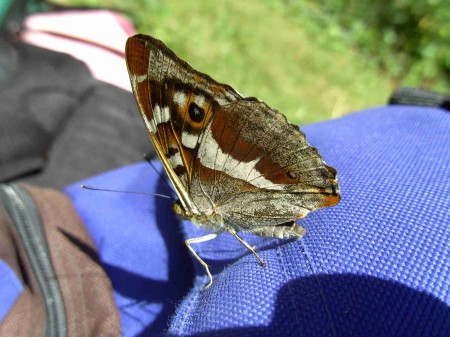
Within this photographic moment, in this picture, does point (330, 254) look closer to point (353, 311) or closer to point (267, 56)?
point (353, 311)

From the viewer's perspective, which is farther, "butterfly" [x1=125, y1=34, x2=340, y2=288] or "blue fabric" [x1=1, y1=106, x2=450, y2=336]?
"butterfly" [x1=125, y1=34, x2=340, y2=288]

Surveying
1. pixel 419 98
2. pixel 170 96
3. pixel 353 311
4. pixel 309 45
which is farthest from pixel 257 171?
pixel 309 45

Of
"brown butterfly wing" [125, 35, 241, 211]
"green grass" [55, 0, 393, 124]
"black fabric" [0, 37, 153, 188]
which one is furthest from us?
"green grass" [55, 0, 393, 124]

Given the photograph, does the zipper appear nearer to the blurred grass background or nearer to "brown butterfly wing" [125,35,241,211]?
"brown butterfly wing" [125,35,241,211]

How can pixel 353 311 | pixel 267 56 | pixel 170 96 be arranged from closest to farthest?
pixel 353 311 < pixel 170 96 < pixel 267 56

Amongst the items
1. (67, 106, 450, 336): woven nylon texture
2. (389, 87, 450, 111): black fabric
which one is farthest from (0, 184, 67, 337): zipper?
(389, 87, 450, 111): black fabric

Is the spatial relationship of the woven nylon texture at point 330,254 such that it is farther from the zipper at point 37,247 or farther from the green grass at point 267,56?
the green grass at point 267,56

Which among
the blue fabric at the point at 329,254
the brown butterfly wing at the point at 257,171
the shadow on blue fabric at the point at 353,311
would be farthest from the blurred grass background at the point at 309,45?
the shadow on blue fabric at the point at 353,311
